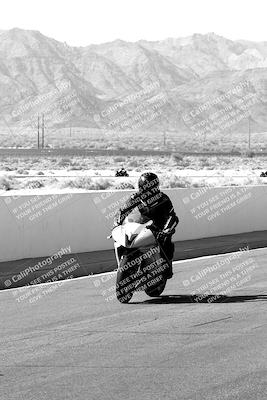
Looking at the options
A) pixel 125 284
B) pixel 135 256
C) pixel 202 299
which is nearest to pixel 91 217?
pixel 202 299

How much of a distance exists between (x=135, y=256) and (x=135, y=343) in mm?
2939

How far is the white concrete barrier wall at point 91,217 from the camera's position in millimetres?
17094

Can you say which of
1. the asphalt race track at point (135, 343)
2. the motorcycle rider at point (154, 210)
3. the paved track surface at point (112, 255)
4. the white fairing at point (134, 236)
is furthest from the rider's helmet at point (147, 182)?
the paved track surface at point (112, 255)

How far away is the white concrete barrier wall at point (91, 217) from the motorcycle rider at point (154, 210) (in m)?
4.65

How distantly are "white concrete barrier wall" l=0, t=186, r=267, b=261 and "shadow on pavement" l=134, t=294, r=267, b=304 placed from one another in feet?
15.2

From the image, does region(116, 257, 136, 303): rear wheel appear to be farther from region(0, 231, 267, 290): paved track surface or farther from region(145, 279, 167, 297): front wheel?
region(0, 231, 267, 290): paved track surface

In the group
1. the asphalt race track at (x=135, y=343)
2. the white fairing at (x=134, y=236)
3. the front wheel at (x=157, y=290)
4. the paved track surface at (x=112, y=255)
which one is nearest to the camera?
the asphalt race track at (x=135, y=343)

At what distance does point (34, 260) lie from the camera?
17016 mm

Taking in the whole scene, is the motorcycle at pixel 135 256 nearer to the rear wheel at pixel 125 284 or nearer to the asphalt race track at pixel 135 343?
the rear wheel at pixel 125 284

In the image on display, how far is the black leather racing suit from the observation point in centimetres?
1240

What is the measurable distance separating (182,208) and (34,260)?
5474 millimetres

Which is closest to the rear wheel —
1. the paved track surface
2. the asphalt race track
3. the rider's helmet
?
the asphalt race track

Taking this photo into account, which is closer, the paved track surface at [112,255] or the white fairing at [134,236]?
the white fairing at [134,236]

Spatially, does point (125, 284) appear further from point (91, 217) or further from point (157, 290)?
point (91, 217)
